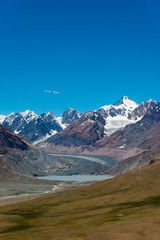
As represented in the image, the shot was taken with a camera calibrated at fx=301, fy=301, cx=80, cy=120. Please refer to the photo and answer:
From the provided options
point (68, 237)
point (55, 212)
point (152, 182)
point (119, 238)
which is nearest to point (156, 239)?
point (119, 238)

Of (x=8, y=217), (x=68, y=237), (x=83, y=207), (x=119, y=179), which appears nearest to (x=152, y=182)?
(x=119, y=179)

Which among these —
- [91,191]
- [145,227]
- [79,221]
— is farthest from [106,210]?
[91,191]

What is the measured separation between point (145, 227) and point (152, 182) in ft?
311

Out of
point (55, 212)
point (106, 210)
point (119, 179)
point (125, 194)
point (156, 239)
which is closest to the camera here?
point (156, 239)

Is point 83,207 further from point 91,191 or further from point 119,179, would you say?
point 119,179

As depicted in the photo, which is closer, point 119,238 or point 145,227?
point 119,238

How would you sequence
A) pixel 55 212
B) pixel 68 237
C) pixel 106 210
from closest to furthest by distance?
pixel 68 237 < pixel 106 210 < pixel 55 212

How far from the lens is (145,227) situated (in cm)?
6531

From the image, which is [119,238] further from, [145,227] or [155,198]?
[155,198]

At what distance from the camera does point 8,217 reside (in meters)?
106

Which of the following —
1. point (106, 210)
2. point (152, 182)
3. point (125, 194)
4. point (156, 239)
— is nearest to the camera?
point (156, 239)

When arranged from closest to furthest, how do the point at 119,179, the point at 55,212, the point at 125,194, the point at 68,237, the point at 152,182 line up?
the point at 68,237, the point at 55,212, the point at 125,194, the point at 152,182, the point at 119,179

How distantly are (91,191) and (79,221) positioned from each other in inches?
2930

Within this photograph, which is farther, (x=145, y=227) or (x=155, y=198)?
(x=155, y=198)
